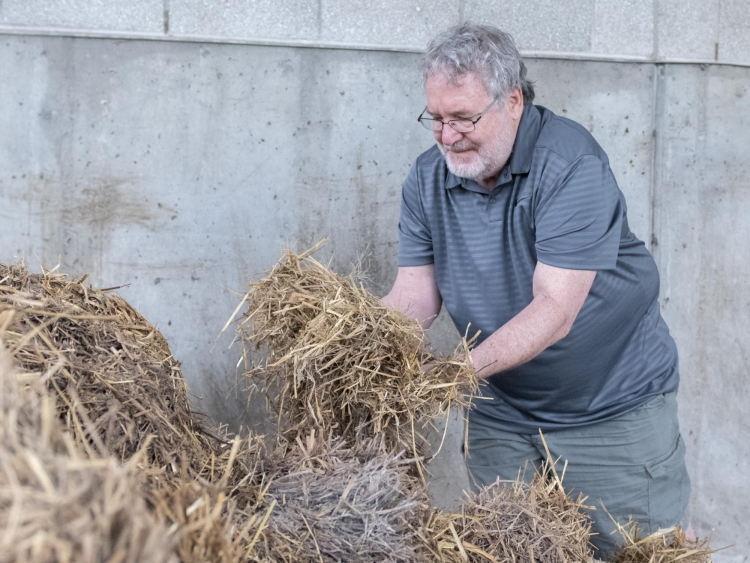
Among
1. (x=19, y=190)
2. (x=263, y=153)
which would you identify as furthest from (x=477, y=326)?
(x=19, y=190)

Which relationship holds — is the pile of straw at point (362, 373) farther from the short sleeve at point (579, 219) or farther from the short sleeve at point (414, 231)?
the short sleeve at point (414, 231)

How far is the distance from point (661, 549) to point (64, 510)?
5.47 feet

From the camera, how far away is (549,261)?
1928 mm

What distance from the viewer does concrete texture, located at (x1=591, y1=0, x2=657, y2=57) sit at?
9.93 feet

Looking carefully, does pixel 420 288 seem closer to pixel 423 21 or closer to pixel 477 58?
pixel 477 58

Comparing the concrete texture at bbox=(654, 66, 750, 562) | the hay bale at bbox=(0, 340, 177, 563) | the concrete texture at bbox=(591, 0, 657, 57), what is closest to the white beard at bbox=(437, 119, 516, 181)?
the concrete texture at bbox=(591, 0, 657, 57)

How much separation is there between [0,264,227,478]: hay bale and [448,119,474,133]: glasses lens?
41.3 inches

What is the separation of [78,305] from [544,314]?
116cm

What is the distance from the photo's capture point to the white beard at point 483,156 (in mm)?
2062

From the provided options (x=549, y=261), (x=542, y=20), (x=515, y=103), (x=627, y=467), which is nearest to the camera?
(x=549, y=261)

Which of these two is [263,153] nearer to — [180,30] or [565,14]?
[180,30]

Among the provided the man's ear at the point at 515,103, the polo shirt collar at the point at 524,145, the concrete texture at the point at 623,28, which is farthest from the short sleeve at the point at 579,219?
the concrete texture at the point at 623,28

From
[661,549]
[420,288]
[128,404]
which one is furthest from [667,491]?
[128,404]

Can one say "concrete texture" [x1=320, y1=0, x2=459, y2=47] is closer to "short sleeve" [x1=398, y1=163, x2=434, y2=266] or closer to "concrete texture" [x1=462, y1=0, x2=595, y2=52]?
"concrete texture" [x1=462, y1=0, x2=595, y2=52]
